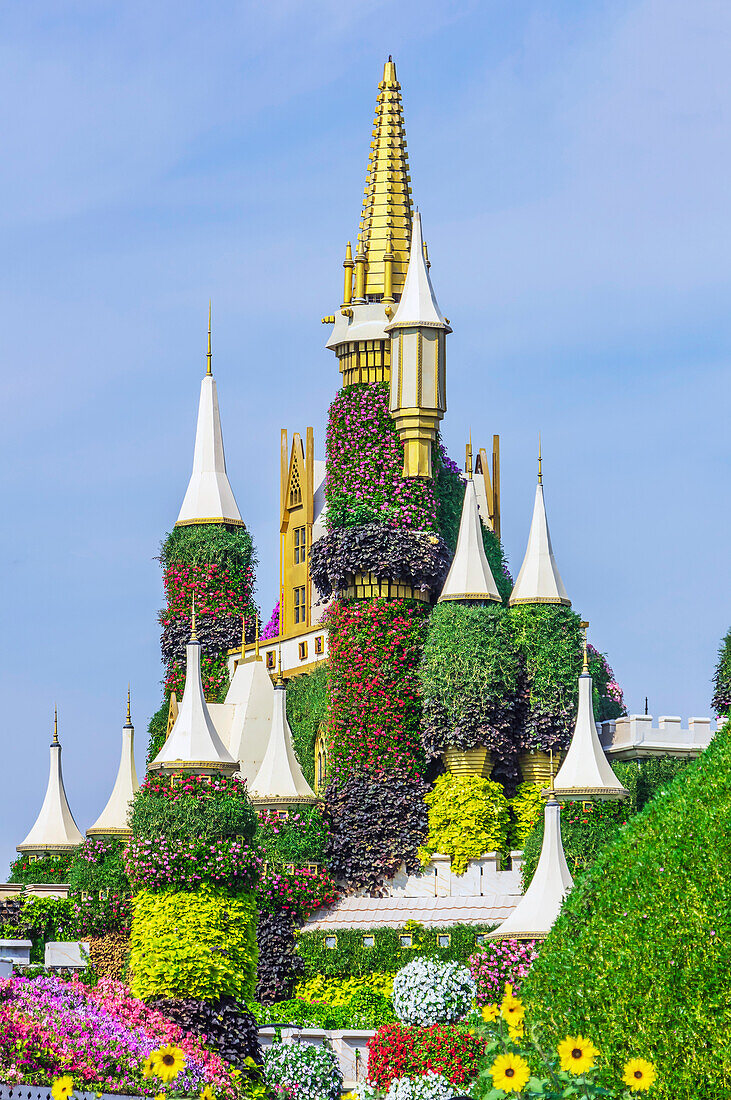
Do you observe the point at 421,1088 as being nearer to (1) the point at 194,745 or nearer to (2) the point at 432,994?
(2) the point at 432,994

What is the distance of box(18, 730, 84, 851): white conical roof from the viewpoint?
46.5 meters

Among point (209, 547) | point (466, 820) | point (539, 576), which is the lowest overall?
point (466, 820)

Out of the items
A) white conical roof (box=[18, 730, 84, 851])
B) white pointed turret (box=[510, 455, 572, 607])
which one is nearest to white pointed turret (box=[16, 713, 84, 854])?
white conical roof (box=[18, 730, 84, 851])

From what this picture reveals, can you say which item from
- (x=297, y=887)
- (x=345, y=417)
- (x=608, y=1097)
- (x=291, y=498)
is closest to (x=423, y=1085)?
(x=297, y=887)

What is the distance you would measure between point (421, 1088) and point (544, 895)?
4.87 metres

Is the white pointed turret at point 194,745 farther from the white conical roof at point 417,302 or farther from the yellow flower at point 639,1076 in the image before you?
the yellow flower at point 639,1076

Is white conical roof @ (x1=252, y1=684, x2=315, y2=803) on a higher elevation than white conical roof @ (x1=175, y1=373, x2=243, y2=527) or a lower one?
lower

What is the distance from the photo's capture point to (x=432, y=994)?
3028 centimetres

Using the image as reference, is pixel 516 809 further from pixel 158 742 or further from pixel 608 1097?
pixel 608 1097

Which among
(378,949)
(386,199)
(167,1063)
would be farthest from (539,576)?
(167,1063)

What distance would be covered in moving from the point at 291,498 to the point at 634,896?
103ft

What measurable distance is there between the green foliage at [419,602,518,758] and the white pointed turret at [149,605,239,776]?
18.8 feet

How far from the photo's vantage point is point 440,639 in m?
40.1

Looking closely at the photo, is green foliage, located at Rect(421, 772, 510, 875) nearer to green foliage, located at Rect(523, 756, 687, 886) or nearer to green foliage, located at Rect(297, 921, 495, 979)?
green foliage, located at Rect(523, 756, 687, 886)
